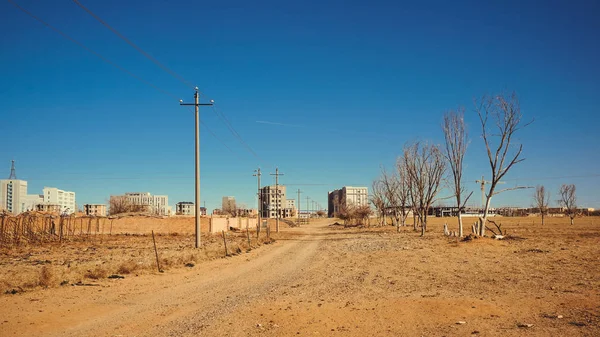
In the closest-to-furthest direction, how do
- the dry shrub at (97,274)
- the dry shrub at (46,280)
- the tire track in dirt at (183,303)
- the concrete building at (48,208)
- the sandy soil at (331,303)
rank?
the sandy soil at (331,303), the tire track in dirt at (183,303), the dry shrub at (46,280), the dry shrub at (97,274), the concrete building at (48,208)

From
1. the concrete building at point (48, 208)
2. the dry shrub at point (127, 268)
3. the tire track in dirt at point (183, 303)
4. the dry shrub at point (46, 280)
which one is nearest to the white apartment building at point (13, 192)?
the concrete building at point (48, 208)

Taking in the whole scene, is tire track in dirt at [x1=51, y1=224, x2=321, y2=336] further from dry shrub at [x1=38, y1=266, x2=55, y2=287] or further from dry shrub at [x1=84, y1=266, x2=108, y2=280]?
dry shrub at [x1=38, y1=266, x2=55, y2=287]

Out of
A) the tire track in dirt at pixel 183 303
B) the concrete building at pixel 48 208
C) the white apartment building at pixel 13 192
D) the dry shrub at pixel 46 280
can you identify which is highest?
the white apartment building at pixel 13 192

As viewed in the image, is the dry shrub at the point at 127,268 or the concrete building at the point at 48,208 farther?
the concrete building at the point at 48,208

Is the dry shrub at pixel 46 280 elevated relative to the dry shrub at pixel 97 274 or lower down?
elevated

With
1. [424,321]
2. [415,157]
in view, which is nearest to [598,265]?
[424,321]

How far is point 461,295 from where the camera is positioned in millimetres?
12375

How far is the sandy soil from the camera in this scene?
9266 mm

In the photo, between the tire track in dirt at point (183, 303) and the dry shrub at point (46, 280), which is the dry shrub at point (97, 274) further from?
the tire track in dirt at point (183, 303)

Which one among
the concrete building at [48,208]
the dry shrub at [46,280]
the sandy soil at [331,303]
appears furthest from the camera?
the concrete building at [48,208]

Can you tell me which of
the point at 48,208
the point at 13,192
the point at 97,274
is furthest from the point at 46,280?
the point at 13,192

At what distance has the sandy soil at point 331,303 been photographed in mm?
9266

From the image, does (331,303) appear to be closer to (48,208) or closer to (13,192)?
(48,208)

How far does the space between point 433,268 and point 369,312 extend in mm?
9641
